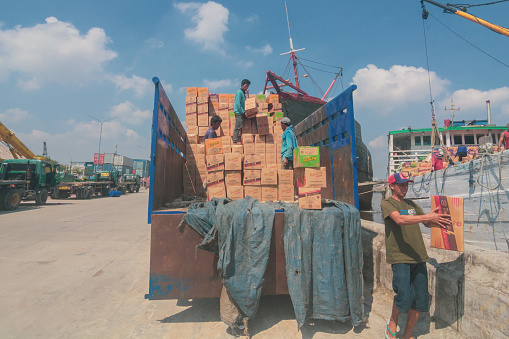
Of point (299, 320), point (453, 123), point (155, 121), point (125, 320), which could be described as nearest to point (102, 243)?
point (125, 320)

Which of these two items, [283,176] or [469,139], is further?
[469,139]

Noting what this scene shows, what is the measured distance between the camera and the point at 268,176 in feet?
12.8

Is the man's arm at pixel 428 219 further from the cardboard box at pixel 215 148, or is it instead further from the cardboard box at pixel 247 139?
the cardboard box at pixel 247 139

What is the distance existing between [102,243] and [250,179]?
4702mm

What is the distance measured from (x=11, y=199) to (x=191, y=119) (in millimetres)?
12892

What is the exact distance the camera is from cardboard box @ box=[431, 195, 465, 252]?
2367mm

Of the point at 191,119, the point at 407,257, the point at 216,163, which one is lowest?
the point at 407,257

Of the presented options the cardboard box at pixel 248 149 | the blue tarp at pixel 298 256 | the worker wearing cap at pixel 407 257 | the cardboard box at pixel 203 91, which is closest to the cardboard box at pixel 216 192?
the cardboard box at pixel 248 149

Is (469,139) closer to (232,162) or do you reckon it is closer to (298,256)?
(232,162)

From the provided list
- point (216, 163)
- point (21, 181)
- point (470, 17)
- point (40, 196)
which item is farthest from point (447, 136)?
point (40, 196)

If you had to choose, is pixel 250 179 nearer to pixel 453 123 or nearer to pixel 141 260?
pixel 141 260

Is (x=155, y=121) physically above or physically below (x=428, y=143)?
below

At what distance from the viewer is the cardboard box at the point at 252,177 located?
12.7ft

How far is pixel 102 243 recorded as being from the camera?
21.3 feet
